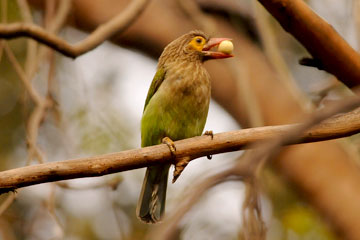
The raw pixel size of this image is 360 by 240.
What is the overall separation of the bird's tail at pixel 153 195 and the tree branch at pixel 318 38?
1.24 metres

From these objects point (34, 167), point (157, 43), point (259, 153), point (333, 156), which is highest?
point (157, 43)

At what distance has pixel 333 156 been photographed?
19.2ft

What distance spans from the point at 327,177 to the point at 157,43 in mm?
2241

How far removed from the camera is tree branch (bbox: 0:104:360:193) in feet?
8.05

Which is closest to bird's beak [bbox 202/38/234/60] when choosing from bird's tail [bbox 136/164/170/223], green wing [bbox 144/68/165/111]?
green wing [bbox 144/68/165/111]

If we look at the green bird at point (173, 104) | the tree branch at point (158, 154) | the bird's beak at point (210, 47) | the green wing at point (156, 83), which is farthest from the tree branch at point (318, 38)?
the green wing at point (156, 83)

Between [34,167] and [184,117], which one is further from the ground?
[184,117]

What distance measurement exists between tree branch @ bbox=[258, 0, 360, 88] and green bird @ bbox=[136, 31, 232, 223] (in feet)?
2.29

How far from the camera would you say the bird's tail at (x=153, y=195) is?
3.75 m

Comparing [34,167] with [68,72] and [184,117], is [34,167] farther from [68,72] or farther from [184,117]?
[68,72]

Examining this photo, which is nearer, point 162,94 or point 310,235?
point 162,94

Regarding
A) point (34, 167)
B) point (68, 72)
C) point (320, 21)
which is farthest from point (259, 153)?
point (68, 72)

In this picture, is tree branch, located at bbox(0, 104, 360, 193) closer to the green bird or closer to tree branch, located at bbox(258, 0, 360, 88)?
tree branch, located at bbox(258, 0, 360, 88)

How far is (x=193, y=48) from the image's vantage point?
3984 mm
